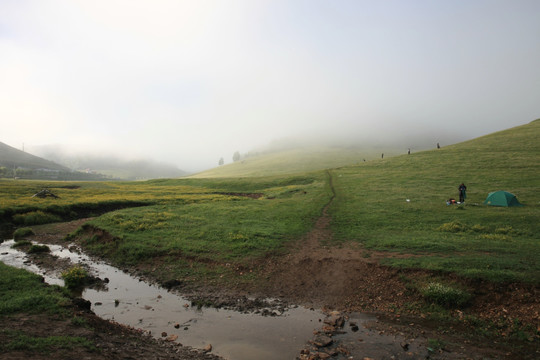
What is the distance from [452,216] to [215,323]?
2854 cm

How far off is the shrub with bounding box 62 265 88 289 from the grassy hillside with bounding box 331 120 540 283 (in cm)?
1991

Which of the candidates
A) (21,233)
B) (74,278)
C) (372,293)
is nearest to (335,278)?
(372,293)

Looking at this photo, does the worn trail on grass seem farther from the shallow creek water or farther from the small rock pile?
the small rock pile

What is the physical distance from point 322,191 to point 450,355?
43.0 m

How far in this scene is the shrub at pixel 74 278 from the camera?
17.4m

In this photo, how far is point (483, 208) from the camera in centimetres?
3325

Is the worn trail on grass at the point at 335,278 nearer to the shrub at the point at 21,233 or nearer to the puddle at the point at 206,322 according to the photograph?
the puddle at the point at 206,322

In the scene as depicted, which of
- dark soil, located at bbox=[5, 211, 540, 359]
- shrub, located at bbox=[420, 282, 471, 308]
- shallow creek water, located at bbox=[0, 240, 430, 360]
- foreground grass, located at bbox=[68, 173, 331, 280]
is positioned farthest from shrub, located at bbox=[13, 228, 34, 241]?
shrub, located at bbox=[420, 282, 471, 308]

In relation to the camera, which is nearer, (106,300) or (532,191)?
(106,300)

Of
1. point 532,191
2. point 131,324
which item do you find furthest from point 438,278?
point 532,191

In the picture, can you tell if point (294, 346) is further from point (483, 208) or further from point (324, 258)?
point (483, 208)

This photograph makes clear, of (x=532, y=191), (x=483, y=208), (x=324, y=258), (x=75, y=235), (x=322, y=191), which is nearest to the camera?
(x=324, y=258)

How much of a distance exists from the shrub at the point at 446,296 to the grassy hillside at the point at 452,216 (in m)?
1.95

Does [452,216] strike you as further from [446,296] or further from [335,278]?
[335,278]
